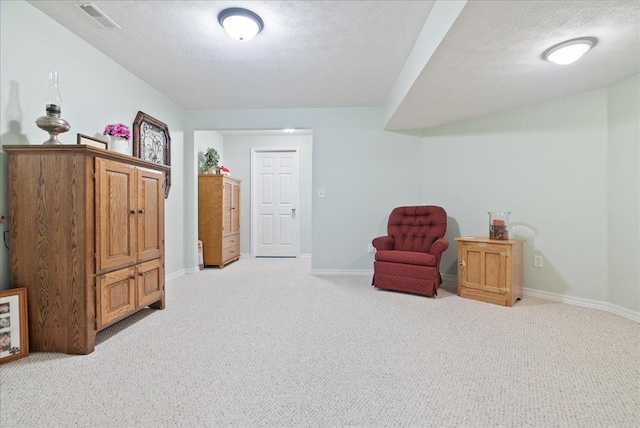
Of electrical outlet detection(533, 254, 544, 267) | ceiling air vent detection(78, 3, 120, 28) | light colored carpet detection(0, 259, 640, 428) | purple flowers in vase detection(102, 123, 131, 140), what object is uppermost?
ceiling air vent detection(78, 3, 120, 28)

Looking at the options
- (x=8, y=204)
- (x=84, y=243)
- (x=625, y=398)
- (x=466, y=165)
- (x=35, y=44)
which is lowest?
(x=625, y=398)

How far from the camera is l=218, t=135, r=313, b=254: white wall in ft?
19.5

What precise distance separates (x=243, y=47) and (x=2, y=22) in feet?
5.06

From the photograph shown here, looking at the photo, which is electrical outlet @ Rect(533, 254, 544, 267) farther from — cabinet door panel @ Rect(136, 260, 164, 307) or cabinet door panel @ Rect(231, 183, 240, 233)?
cabinet door panel @ Rect(231, 183, 240, 233)

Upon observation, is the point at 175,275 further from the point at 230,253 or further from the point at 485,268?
the point at 485,268

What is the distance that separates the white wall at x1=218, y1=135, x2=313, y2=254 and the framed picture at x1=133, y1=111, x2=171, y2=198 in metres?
2.17

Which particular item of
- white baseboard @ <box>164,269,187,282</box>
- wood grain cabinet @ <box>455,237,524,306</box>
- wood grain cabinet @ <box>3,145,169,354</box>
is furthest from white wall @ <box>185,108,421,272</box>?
wood grain cabinet @ <box>3,145,169,354</box>

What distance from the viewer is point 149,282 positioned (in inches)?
100

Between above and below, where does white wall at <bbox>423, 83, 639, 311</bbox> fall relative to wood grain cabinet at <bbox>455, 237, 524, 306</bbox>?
above

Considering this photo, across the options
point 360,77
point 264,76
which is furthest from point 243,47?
point 360,77

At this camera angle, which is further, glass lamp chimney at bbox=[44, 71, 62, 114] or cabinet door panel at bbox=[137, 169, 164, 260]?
cabinet door panel at bbox=[137, 169, 164, 260]

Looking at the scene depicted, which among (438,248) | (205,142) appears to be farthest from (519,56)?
(205,142)

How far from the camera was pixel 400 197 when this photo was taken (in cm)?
423

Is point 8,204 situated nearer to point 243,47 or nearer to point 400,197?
point 243,47
